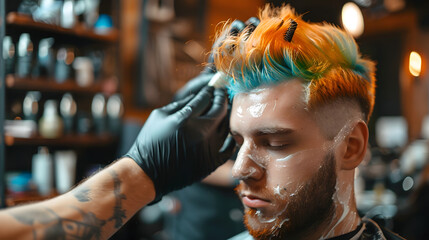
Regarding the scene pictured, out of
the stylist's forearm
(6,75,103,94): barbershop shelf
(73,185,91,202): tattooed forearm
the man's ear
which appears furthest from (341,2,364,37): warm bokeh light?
(73,185,91,202): tattooed forearm

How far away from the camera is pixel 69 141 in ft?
9.52

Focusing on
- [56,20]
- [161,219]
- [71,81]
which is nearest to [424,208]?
[161,219]

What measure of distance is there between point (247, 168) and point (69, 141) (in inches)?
88.6

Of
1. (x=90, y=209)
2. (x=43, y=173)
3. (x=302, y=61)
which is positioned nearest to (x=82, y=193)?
(x=90, y=209)

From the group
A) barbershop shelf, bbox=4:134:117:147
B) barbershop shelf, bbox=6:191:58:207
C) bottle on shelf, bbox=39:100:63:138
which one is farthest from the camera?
bottle on shelf, bbox=39:100:63:138

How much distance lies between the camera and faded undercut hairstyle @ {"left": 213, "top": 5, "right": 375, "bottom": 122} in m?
1.04

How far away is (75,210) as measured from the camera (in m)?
0.98

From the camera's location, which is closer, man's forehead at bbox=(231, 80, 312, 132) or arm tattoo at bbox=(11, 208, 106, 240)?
arm tattoo at bbox=(11, 208, 106, 240)

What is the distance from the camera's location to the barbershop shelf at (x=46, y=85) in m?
2.49

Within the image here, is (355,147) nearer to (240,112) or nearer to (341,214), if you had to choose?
(341,214)

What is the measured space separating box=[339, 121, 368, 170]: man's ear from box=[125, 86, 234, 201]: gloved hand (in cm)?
41

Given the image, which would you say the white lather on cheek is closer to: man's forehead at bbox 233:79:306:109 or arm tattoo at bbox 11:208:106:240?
man's forehead at bbox 233:79:306:109

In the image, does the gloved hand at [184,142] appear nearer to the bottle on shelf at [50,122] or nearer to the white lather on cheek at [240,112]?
the white lather on cheek at [240,112]

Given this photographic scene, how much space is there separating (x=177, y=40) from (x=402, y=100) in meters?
2.60
